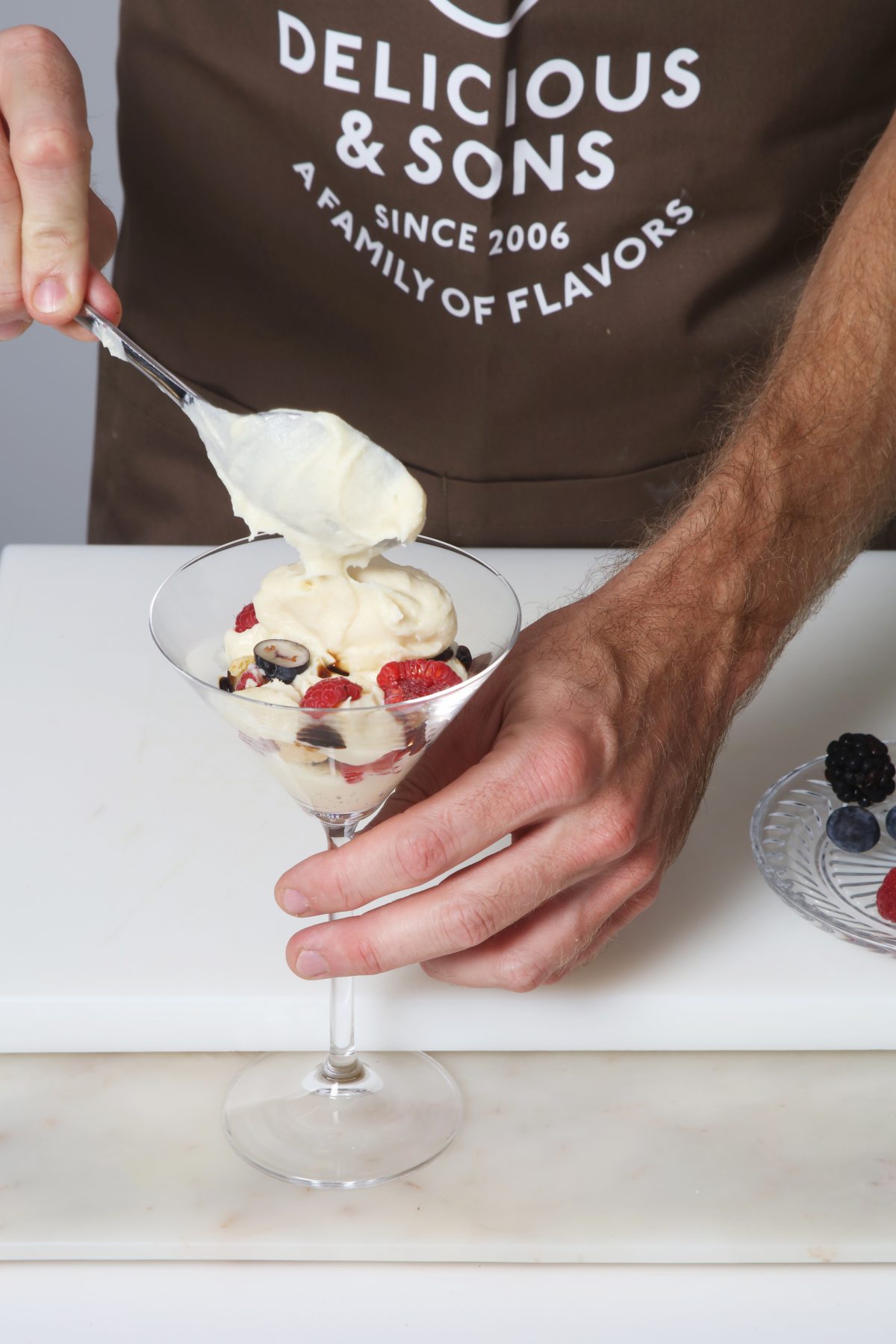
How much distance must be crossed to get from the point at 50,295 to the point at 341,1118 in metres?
0.65

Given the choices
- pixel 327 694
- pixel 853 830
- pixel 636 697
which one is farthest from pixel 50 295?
pixel 853 830

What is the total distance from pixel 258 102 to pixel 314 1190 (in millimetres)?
1149

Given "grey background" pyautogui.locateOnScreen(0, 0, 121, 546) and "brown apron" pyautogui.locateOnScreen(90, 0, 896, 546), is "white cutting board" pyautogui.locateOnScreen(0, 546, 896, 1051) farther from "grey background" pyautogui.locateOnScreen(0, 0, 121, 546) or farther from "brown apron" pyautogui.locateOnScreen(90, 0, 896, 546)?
"grey background" pyautogui.locateOnScreen(0, 0, 121, 546)

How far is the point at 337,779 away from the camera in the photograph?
3.27 ft

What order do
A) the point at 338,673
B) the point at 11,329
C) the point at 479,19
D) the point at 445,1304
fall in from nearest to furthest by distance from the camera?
the point at 445,1304, the point at 338,673, the point at 11,329, the point at 479,19

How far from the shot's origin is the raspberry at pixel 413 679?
98 centimetres

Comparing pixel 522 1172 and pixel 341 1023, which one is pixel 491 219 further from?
pixel 522 1172

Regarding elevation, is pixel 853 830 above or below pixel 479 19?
below

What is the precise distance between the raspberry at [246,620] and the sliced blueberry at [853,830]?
501 millimetres

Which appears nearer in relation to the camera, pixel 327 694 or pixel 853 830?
pixel 327 694

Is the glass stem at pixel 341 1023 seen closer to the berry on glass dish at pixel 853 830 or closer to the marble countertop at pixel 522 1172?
the marble countertop at pixel 522 1172

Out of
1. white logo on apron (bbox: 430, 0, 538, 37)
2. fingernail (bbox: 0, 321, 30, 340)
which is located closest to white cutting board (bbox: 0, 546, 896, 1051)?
fingernail (bbox: 0, 321, 30, 340)

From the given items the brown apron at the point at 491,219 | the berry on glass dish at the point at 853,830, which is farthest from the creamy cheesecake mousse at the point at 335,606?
the brown apron at the point at 491,219

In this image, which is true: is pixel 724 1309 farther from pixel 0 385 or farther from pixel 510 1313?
pixel 0 385
